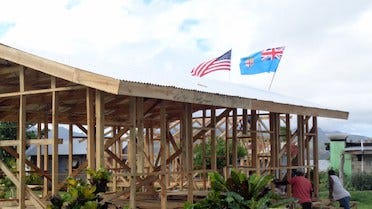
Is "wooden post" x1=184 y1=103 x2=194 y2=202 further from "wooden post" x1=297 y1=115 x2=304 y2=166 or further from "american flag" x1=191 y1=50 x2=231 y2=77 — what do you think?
"american flag" x1=191 y1=50 x2=231 y2=77

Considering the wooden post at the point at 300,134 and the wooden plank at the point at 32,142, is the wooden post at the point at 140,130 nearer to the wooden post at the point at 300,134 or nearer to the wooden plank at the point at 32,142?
the wooden plank at the point at 32,142

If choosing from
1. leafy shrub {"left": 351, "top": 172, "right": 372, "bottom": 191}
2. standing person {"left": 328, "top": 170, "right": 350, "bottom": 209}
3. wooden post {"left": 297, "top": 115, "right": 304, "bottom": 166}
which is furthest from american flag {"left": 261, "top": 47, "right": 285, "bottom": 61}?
leafy shrub {"left": 351, "top": 172, "right": 372, "bottom": 191}

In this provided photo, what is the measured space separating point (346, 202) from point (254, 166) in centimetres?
249

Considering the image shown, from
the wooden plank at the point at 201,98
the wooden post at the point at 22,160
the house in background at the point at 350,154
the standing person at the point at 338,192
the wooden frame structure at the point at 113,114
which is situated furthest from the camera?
the house in background at the point at 350,154

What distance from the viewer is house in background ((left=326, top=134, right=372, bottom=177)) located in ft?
101

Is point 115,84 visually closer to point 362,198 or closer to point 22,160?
point 22,160

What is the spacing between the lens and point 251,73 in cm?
2344

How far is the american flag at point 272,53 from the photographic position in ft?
74.5

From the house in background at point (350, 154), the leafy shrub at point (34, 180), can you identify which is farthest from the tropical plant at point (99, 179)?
the house in background at point (350, 154)

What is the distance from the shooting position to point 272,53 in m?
22.9

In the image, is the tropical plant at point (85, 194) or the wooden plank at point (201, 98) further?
the wooden plank at point (201, 98)

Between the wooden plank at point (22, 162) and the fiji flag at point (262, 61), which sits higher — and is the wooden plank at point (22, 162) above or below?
below

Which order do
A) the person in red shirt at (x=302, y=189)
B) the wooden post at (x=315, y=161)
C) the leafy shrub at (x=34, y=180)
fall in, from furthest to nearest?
the wooden post at (x=315, y=161)
the leafy shrub at (x=34, y=180)
the person in red shirt at (x=302, y=189)

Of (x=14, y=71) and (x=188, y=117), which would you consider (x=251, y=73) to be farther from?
(x=14, y=71)
